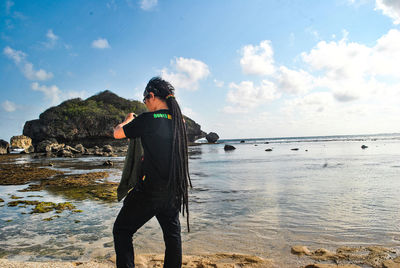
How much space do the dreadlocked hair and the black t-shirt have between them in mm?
66

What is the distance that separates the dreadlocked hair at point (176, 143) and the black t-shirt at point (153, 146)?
66mm

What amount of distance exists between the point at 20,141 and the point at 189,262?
55.0 m

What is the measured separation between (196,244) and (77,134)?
45982 millimetres

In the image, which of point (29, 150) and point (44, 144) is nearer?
point (29, 150)

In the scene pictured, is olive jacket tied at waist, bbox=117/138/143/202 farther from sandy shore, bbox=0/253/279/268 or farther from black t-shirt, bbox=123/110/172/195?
sandy shore, bbox=0/253/279/268

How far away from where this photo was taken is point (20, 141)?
153ft

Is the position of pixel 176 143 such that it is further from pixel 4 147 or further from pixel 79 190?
pixel 4 147

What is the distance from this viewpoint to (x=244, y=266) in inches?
123

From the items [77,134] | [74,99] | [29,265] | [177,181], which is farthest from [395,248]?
[74,99]

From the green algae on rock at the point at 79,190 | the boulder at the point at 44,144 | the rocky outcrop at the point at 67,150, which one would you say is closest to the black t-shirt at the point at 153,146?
the green algae on rock at the point at 79,190

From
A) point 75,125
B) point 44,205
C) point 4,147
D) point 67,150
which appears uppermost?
point 75,125

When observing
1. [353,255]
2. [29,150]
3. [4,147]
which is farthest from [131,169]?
[29,150]

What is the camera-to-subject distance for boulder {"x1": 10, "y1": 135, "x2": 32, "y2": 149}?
46188mm

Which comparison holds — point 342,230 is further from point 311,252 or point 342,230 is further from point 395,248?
point 311,252
